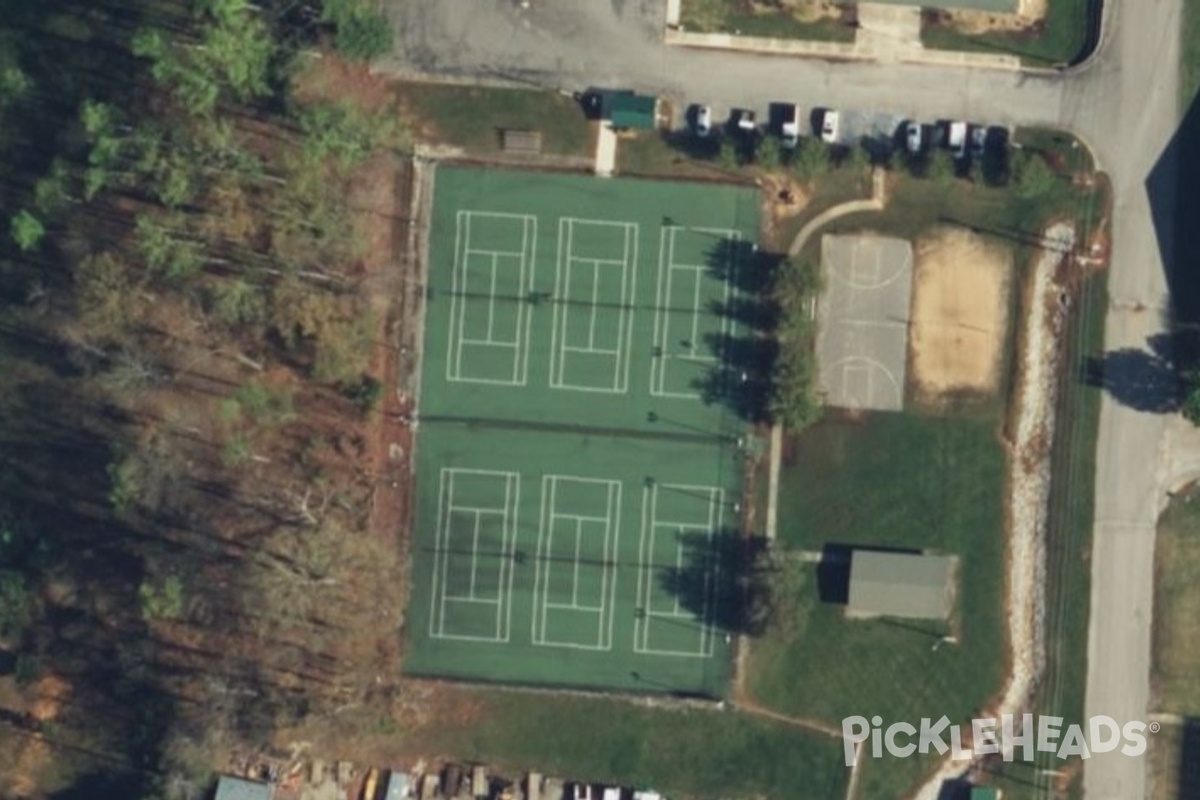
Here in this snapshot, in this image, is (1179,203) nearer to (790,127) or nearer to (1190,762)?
(790,127)

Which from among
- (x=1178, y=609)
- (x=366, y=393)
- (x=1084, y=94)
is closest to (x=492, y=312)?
(x=366, y=393)

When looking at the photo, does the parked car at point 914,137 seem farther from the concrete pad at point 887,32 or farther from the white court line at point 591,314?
the white court line at point 591,314

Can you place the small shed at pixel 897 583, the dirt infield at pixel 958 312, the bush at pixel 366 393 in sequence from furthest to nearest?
the dirt infield at pixel 958 312 → the bush at pixel 366 393 → the small shed at pixel 897 583

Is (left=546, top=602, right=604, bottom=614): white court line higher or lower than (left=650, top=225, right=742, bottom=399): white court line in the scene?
lower

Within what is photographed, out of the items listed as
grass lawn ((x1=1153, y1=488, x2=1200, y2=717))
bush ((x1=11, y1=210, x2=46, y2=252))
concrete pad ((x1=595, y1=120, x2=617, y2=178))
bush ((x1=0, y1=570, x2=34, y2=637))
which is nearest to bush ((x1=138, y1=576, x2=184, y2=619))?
bush ((x1=0, y1=570, x2=34, y2=637))

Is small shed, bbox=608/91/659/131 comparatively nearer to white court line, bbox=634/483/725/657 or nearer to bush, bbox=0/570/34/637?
white court line, bbox=634/483/725/657

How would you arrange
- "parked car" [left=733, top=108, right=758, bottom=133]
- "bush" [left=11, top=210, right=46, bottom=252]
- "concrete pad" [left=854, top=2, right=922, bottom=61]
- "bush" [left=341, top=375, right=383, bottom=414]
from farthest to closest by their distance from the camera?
1. "concrete pad" [left=854, top=2, right=922, bottom=61]
2. "parked car" [left=733, top=108, right=758, bottom=133]
3. "bush" [left=341, top=375, right=383, bottom=414]
4. "bush" [left=11, top=210, right=46, bottom=252]

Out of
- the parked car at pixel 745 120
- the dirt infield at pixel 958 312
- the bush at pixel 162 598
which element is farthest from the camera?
Answer: the dirt infield at pixel 958 312

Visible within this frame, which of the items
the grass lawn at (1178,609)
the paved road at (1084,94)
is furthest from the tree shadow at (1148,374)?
the grass lawn at (1178,609)
